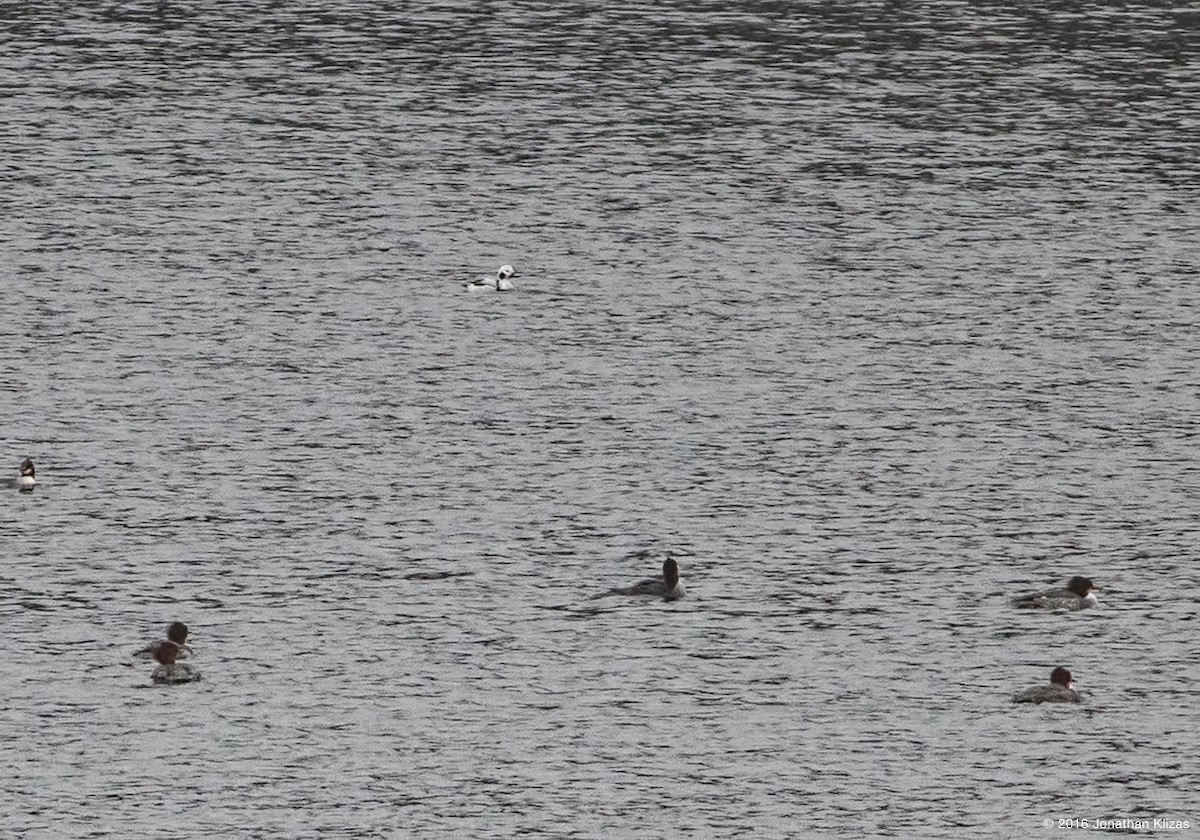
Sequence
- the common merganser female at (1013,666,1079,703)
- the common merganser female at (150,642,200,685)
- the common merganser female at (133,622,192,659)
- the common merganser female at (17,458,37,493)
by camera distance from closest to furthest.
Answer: the common merganser female at (1013,666,1079,703) → the common merganser female at (150,642,200,685) → the common merganser female at (133,622,192,659) → the common merganser female at (17,458,37,493)

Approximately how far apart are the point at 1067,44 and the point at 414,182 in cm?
3899

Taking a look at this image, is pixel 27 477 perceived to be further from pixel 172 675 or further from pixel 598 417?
pixel 598 417

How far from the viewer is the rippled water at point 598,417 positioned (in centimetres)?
5556

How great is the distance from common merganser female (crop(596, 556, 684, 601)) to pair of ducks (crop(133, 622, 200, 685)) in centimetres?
1122

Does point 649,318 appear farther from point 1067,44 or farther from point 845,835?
point 1067,44

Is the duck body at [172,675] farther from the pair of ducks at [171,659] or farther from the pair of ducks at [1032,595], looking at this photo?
the pair of ducks at [1032,595]

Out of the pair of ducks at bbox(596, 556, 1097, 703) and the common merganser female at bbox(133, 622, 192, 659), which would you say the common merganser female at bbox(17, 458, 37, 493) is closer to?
the common merganser female at bbox(133, 622, 192, 659)

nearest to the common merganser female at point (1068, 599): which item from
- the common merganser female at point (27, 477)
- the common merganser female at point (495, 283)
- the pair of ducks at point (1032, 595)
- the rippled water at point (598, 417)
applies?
the pair of ducks at point (1032, 595)

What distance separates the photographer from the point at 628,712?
57438mm

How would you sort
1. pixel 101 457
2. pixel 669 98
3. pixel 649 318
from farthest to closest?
pixel 669 98, pixel 649 318, pixel 101 457

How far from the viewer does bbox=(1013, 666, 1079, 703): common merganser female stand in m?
57.5

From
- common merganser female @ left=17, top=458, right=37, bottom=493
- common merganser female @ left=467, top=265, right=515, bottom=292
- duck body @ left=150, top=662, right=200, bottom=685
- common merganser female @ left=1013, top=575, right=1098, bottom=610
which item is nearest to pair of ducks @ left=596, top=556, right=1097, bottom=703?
common merganser female @ left=1013, top=575, right=1098, bottom=610

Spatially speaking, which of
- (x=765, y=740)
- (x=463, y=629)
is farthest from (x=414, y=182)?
(x=765, y=740)

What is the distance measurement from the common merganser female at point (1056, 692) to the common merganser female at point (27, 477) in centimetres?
2937
